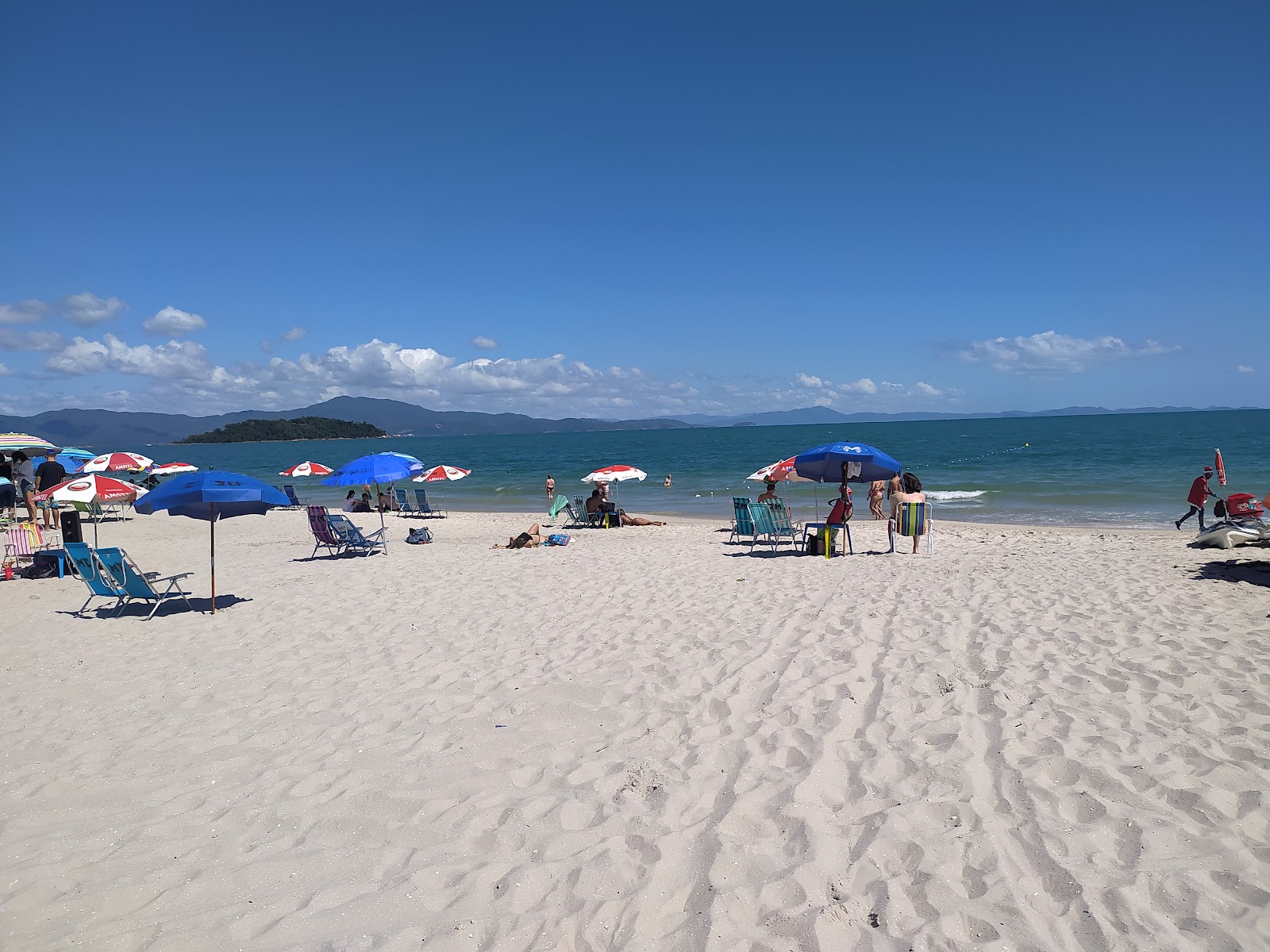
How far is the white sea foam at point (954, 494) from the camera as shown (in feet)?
84.0

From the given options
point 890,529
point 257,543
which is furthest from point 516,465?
point 890,529

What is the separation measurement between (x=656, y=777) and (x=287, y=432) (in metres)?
192

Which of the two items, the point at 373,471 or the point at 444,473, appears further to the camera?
the point at 444,473

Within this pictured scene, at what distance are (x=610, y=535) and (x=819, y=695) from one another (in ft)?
34.5

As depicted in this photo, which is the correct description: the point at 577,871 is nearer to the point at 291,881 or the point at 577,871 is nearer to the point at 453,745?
the point at 291,881

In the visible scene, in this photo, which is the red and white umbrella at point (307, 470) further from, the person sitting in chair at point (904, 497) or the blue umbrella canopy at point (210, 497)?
the person sitting in chair at point (904, 497)

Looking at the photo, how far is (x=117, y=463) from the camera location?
18109 millimetres

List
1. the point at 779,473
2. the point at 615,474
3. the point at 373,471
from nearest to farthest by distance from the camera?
the point at 373,471 → the point at 779,473 → the point at 615,474

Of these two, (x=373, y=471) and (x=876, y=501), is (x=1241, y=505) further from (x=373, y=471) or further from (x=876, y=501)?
(x=373, y=471)

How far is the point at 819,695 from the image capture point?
4820mm

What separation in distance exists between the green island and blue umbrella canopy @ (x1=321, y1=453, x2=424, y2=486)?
17699cm

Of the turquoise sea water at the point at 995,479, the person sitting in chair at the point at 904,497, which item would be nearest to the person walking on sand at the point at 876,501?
the turquoise sea water at the point at 995,479

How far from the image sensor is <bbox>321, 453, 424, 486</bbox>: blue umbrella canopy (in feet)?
39.3

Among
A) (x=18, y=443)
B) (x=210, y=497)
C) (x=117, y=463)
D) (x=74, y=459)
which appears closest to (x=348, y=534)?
(x=210, y=497)
